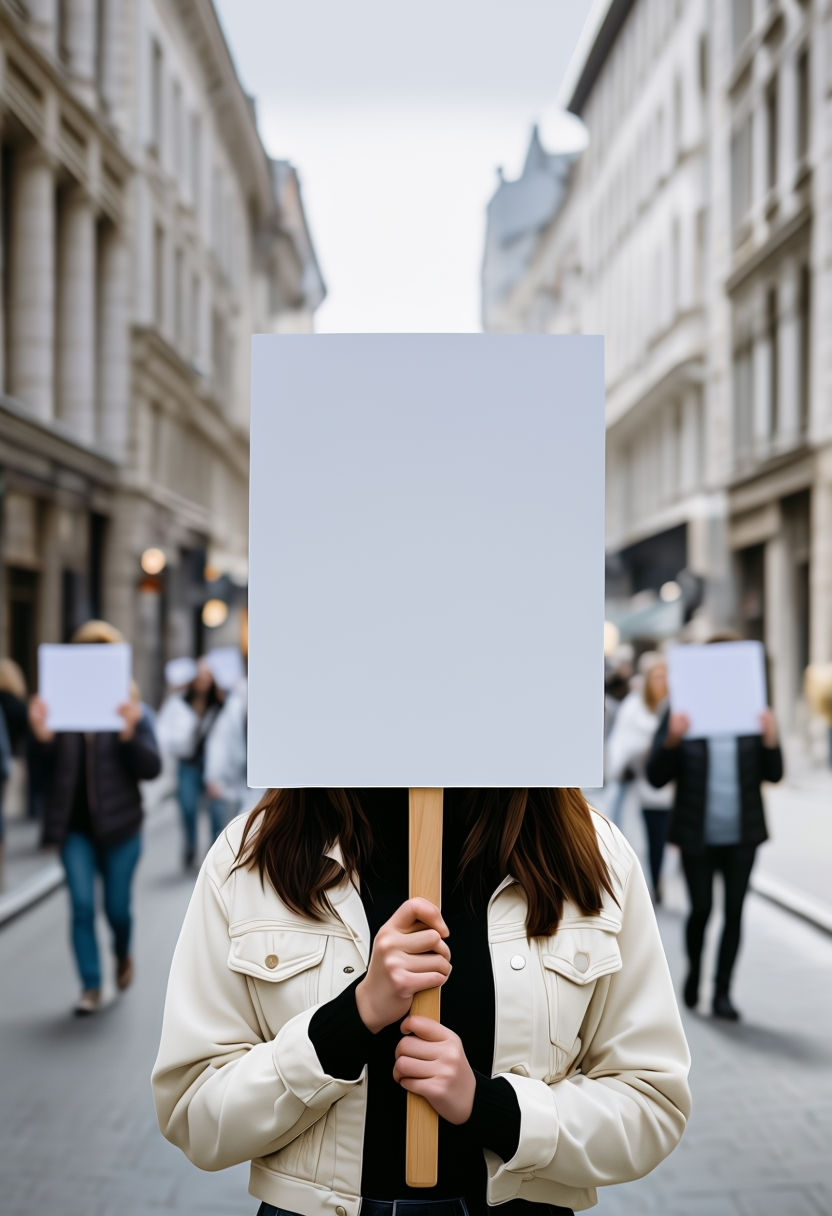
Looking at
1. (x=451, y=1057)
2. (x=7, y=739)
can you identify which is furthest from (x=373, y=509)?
(x=7, y=739)

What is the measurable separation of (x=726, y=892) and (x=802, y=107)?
Result: 18887mm

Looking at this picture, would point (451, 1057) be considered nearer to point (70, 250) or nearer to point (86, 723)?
point (86, 723)

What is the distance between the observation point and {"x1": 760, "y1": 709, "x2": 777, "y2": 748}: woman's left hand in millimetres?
6762

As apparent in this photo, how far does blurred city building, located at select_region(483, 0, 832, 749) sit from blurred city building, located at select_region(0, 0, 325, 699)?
10.2 metres

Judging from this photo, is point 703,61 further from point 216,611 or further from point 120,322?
point 216,611

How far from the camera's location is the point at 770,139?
79.1 feet

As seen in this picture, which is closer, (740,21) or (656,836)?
(656,836)

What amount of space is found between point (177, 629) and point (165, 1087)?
28.3 meters

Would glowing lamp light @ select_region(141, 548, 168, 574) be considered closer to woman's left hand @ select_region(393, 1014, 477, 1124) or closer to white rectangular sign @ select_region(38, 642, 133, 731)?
white rectangular sign @ select_region(38, 642, 133, 731)

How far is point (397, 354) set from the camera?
5.54 ft

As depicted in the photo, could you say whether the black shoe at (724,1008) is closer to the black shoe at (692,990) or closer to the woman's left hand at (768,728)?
the black shoe at (692,990)

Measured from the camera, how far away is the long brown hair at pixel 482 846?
1.91 metres

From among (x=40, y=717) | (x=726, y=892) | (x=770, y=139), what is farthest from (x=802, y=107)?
(x=40, y=717)

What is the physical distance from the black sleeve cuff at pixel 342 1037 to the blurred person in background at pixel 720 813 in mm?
5150
